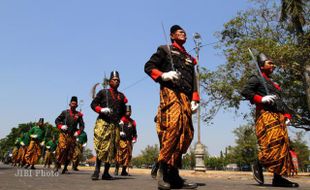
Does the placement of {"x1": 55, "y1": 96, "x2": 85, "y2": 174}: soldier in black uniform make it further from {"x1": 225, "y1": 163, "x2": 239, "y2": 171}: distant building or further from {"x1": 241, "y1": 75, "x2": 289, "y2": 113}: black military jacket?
{"x1": 225, "y1": 163, "x2": 239, "y2": 171}: distant building

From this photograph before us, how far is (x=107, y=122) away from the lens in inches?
283

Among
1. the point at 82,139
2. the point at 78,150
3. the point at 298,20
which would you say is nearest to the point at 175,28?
the point at 78,150

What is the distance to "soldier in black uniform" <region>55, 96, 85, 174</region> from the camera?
1045 cm

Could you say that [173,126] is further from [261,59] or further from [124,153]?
[124,153]

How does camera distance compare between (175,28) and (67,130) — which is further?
(67,130)

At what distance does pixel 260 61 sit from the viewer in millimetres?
6492

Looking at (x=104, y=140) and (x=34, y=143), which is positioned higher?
(x=34, y=143)

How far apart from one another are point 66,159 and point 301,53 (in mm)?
14115

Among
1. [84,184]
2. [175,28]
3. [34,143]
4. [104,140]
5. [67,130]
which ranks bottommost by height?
[84,184]

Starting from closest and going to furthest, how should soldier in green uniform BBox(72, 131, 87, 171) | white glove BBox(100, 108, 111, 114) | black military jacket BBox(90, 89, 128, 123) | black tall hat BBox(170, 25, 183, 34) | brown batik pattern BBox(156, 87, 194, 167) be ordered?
brown batik pattern BBox(156, 87, 194, 167) → black tall hat BBox(170, 25, 183, 34) → white glove BBox(100, 108, 111, 114) → black military jacket BBox(90, 89, 128, 123) → soldier in green uniform BBox(72, 131, 87, 171)

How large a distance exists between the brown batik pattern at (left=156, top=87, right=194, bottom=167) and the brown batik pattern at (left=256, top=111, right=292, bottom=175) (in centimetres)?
185

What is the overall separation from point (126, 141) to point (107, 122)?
4997 millimetres

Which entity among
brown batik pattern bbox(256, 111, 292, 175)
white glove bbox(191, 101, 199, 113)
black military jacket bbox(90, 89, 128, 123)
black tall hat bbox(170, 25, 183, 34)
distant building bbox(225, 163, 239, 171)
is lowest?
brown batik pattern bbox(256, 111, 292, 175)

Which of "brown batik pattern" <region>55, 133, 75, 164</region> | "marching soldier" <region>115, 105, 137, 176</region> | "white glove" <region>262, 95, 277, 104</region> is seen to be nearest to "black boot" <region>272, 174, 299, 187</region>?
"white glove" <region>262, 95, 277, 104</region>
